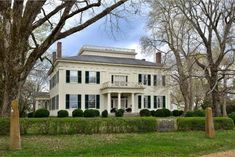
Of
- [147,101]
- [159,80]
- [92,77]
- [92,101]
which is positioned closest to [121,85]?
[92,77]

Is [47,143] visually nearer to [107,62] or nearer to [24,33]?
[24,33]

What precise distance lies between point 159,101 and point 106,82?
28.5ft

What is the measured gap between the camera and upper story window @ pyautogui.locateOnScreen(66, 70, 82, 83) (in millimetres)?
42219

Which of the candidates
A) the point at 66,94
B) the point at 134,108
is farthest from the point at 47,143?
the point at 134,108

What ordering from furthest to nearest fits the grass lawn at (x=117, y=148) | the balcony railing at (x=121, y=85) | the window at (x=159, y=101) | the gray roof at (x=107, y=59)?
the window at (x=159, y=101) → the gray roof at (x=107, y=59) → the balcony railing at (x=121, y=85) → the grass lawn at (x=117, y=148)

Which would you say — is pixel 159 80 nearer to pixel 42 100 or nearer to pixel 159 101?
pixel 159 101

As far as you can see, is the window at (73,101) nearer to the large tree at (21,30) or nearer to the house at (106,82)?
the house at (106,82)

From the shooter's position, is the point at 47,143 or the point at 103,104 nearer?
the point at 47,143

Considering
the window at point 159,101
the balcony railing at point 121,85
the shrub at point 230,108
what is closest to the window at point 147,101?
the window at point 159,101

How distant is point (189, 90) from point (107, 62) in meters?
10.8

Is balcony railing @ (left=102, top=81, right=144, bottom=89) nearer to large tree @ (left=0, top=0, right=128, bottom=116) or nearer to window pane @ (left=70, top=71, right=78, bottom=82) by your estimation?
window pane @ (left=70, top=71, right=78, bottom=82)

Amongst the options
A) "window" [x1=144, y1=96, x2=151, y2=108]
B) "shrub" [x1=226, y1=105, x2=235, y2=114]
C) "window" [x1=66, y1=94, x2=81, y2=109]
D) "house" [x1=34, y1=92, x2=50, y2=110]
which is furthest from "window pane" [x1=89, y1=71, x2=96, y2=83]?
"shrub" [x1=226, y1=105, x2=235, y2=114]

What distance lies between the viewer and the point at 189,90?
143 ft

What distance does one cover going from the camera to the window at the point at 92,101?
43300mm
